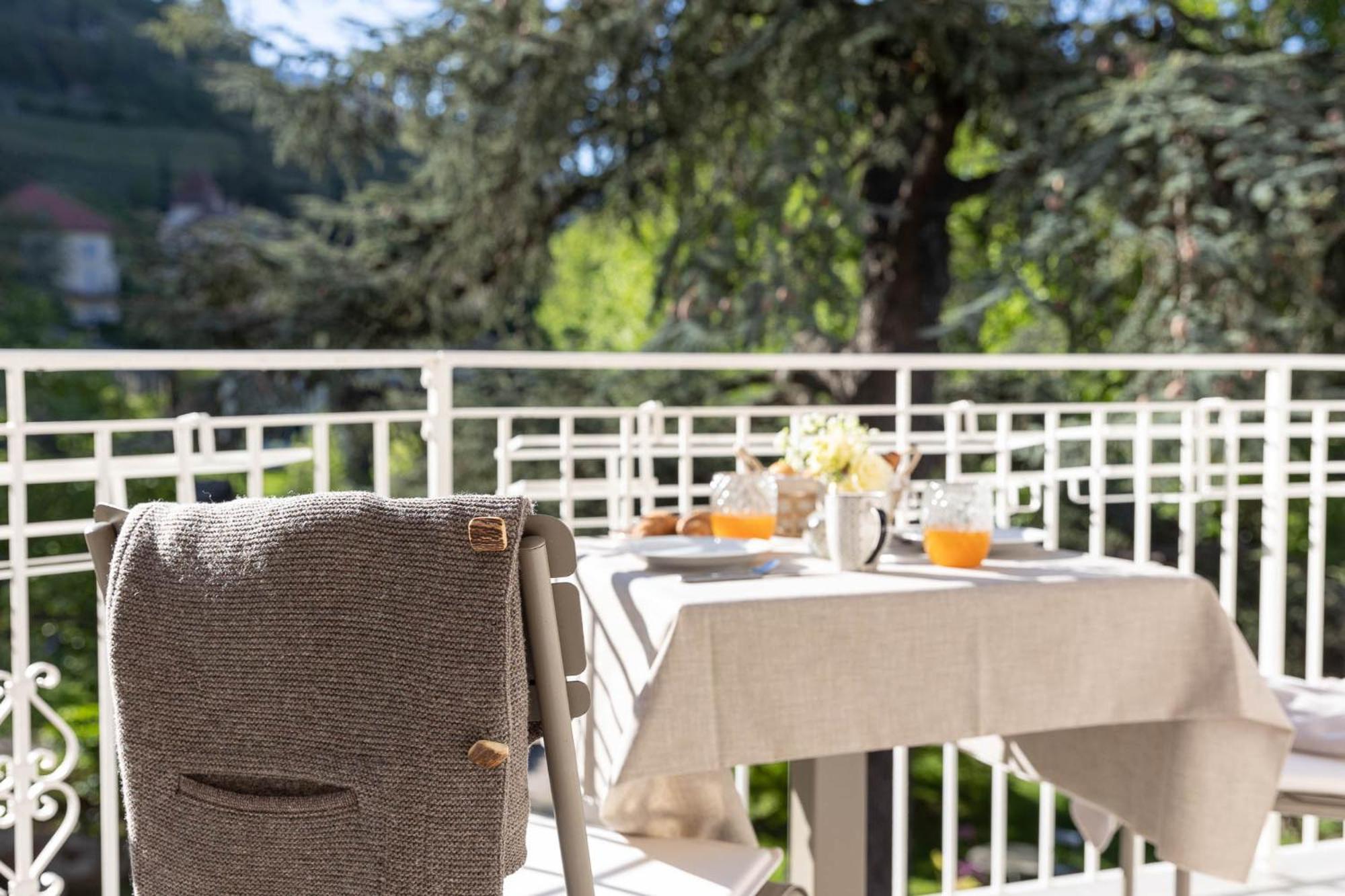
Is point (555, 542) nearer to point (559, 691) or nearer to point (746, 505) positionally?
point (559, 691)

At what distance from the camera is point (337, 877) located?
1192 millimetres

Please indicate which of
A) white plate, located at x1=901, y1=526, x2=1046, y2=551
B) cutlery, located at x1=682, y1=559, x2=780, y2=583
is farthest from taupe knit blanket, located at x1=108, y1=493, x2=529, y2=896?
white plate, located at x1=901, y1=526, x2=1046, y2=551

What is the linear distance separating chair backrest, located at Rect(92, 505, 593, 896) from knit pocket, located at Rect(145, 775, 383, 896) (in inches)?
7.4

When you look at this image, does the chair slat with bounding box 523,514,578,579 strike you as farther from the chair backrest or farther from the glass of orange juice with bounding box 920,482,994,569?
the glass of orange juice with bounding box 920,482,994,569

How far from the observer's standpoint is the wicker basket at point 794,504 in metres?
2.16

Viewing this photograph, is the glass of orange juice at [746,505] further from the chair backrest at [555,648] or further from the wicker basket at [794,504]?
the chair backrest at [555,648]

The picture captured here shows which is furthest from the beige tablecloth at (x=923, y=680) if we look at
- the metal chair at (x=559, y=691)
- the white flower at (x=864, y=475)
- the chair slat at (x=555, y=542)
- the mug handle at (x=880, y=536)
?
the chair slat at (x=555, y=542)

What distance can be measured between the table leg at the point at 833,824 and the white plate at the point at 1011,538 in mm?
412

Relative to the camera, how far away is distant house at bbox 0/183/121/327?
1230cm

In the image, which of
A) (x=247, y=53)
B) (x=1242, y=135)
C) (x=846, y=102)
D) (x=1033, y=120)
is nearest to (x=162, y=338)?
(x=247, y=53)

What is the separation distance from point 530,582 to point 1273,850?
2434 millimetres

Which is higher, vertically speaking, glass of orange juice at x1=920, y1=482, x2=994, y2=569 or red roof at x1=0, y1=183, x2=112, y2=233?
red roof at x1=0, y1=183, x2=112, y2=233

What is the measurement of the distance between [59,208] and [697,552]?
43.7ft

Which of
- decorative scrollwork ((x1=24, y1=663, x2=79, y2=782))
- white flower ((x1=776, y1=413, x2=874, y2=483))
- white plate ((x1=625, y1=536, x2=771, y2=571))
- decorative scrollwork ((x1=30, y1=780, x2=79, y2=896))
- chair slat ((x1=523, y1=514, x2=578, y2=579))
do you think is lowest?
decorative scrollwork ((x1=30, y1=780, x2=79, y2=896))
